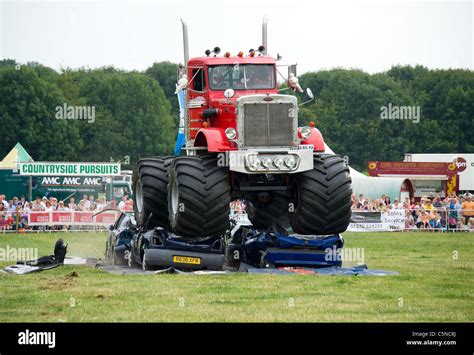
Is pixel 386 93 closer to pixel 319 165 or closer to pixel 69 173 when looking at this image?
pixel 69 173

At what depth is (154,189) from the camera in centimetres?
2147

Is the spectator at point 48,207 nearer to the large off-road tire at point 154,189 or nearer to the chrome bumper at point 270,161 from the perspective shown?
the large off-road tire at point 154,189

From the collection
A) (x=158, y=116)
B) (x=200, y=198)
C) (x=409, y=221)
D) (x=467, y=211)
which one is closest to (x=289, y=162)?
(x=200, y=198)

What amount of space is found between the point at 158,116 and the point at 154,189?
63.7 metres

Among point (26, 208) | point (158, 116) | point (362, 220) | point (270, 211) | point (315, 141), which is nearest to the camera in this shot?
point (315, 141)

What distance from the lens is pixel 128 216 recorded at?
2389 cm

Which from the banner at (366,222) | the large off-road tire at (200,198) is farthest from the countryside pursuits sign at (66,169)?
the large off-road tire at (200,198)

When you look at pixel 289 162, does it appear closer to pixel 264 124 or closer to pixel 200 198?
pixel 264 124

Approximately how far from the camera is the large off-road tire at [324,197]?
19969 millimetres

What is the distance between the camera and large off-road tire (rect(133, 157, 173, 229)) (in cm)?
2148

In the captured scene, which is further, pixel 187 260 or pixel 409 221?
pixel 409 221

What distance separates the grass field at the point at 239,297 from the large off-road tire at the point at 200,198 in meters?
0.96

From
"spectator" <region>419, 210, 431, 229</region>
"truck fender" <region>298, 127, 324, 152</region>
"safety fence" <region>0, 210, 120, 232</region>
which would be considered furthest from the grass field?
"spectator" <region>419, 210, 431, 229</region>

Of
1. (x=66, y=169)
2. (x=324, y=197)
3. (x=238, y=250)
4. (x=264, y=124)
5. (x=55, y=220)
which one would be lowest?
(x=55, y=220)
